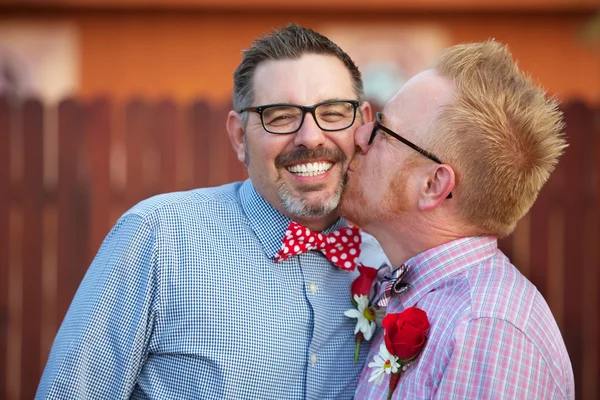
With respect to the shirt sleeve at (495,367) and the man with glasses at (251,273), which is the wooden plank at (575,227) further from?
the shirt sleeve at (495,367)

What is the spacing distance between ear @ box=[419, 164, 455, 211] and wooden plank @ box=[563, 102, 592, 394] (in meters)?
3.73

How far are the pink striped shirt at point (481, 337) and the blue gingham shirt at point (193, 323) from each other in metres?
0.29

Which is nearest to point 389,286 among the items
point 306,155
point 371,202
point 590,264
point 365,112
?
point 371,202

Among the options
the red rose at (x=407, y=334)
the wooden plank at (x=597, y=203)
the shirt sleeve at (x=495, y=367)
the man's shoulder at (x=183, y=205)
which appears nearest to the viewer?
the shirt sleeve at (x=495, y=367)

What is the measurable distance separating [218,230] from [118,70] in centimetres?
656

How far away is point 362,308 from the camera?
8.98 feet

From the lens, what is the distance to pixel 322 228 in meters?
2.97

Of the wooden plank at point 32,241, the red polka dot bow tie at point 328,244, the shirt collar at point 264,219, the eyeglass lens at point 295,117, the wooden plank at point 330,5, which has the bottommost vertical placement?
the wooden plank at point 32,241

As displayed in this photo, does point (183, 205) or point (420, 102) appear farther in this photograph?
point (183, 205)

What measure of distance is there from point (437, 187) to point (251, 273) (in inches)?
28.3

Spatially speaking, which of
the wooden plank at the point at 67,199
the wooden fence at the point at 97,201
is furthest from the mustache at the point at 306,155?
the wooden plank at the point at 67,199

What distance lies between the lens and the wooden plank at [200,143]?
5965mm

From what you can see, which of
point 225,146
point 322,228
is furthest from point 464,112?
point 225,146

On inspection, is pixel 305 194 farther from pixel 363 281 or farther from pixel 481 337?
pixel 481 337
